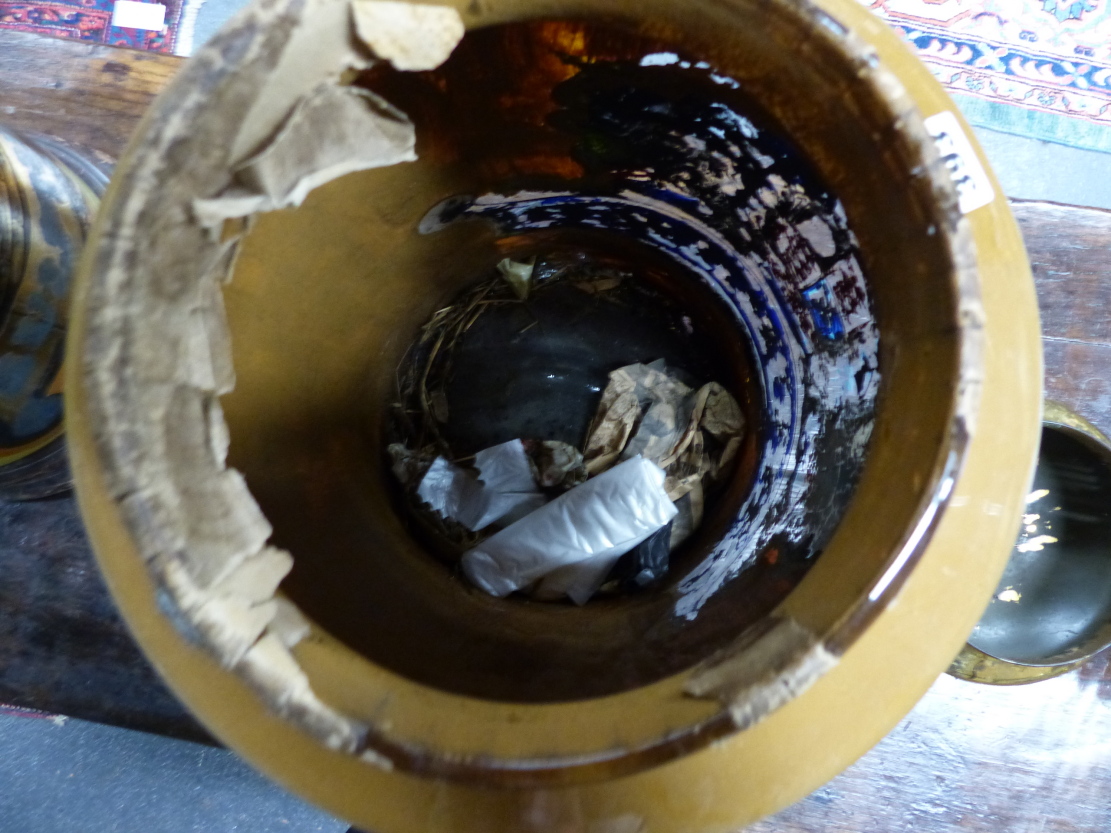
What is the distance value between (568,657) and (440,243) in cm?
31

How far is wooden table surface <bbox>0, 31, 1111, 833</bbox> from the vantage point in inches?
20.1

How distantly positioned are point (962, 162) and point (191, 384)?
35cm

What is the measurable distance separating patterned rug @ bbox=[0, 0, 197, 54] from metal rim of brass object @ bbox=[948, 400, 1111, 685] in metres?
1.01

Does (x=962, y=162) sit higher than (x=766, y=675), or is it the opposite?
(x=962, y=162)

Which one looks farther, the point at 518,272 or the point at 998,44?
the point at 998,44

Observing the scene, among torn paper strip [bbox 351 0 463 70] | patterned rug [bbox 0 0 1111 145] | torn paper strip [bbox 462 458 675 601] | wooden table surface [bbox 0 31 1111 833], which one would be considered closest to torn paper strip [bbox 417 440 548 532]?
torn paper strip [bbox 462 458 675 601]

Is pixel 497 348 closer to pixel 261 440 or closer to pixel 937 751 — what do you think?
pixel 261 440

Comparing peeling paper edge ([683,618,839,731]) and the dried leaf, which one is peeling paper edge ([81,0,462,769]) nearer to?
peeling paper edge ([683,618,839,731])

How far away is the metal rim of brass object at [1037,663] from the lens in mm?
499

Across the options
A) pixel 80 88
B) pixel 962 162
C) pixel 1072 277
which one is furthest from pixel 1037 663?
pixel 80 88

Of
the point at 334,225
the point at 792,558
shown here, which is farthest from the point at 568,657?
the point at 334,225

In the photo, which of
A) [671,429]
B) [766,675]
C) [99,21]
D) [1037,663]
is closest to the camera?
[766,675]

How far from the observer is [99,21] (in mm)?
861

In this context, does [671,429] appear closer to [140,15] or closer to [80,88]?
[80,88]
